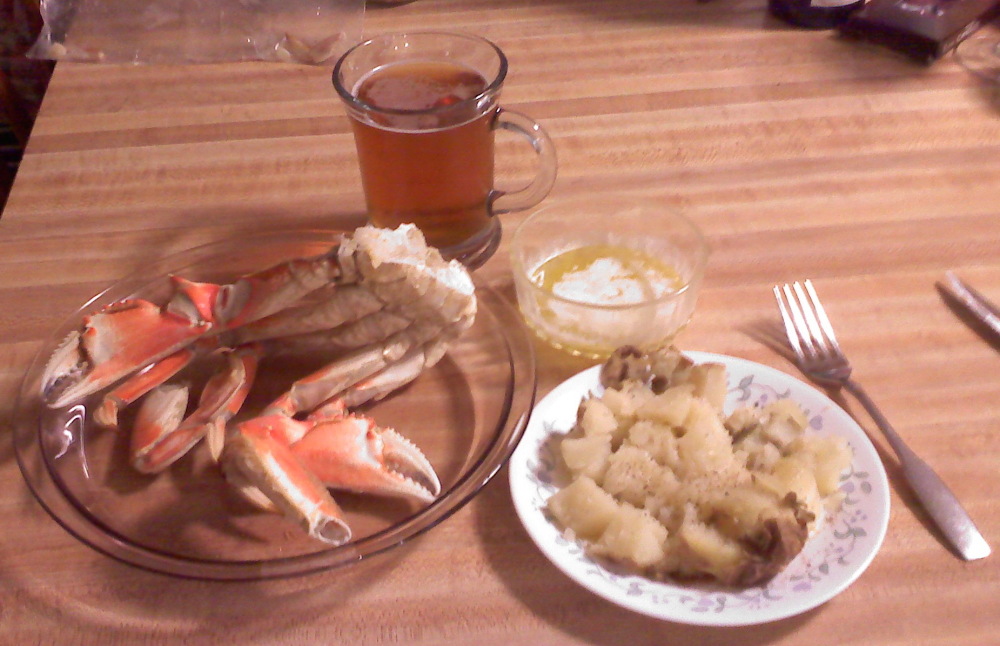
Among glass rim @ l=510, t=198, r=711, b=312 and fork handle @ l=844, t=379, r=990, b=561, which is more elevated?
glass rim @ l=510, t=198, r=711, b=312

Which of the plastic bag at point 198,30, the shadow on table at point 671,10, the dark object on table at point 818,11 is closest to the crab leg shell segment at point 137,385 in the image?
the plastic bag at point 198,30

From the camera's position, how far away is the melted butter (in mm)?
798

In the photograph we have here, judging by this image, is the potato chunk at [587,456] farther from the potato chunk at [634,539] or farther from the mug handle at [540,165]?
the mug handle at [540,165]

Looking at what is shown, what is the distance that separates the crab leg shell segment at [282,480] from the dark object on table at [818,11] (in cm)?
113

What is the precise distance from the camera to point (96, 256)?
0.92 m

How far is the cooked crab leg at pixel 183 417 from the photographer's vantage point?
25.6 inches

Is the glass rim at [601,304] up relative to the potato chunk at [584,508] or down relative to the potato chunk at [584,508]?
up

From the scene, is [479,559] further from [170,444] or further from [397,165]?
[397,165]

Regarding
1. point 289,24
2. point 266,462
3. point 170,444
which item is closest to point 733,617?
point 266,462

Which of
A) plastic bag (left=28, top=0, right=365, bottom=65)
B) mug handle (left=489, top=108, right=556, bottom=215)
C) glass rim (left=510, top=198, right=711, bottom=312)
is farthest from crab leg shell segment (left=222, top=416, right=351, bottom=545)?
plastic bag (left=28, top=0, right=365, bottom=65)

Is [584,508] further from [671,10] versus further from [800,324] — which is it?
[671,10]

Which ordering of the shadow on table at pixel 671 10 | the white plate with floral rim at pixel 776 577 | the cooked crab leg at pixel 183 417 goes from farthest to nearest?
the shadow on table at pixel 671 10 → the cooked crab leg at pixel 183 417 → the white plate with floral rim at pixel 776 577

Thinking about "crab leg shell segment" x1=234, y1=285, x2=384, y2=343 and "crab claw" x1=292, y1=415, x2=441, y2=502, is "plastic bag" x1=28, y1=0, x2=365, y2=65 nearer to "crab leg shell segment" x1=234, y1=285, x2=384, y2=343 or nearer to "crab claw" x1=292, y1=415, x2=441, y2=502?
"crab leg shell segment" x1=234, y1=285, x2=384, y2=343

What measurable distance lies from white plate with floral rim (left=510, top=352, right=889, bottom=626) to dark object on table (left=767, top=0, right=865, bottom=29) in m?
0.84
